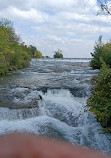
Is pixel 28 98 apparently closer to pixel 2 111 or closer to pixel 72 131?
pixel 2 111

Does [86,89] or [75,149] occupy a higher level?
[86,89]

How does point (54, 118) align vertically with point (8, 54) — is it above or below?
below

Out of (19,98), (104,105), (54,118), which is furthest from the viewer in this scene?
(19,98)

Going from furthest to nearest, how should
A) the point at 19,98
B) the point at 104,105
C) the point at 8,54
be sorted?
the point at 8,54
the point at 19,98
the point at 104,105

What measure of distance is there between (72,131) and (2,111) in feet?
10.4

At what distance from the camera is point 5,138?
5.95 m

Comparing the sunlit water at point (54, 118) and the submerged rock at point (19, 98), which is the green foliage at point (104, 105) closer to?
the sunlit water at point (54, 118)

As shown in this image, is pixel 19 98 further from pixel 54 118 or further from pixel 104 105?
pixel 104 105

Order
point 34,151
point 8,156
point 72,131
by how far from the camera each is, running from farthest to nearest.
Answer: point 72,131 < point 34,151 < point 8,156

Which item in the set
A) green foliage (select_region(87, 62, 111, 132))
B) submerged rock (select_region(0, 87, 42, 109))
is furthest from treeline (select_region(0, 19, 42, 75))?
green foliage (select_region(87, 62, 111, 132))

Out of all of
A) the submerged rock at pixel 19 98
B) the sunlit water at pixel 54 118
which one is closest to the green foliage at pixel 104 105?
the sunlit water at pixel 54 118

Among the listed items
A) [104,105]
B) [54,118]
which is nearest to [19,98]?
[54,118]

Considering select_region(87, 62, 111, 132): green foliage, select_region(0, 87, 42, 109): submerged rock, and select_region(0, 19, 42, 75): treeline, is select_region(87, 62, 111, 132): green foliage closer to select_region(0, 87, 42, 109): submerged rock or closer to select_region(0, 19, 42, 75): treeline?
select_region(0, 87, 42, 109): submerged rock

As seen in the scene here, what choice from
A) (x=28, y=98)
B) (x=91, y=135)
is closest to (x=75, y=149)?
(x=91, y=135)
